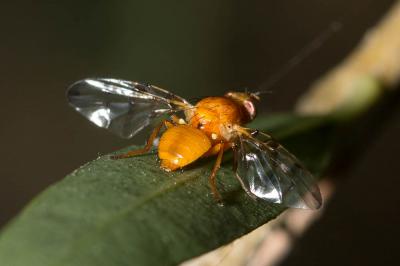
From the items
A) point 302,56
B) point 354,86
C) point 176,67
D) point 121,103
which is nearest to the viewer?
point 354,86

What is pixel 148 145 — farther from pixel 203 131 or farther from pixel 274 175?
pixel 274 175

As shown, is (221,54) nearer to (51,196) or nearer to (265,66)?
(265,66)

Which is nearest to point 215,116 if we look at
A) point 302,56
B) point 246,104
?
point 246,104

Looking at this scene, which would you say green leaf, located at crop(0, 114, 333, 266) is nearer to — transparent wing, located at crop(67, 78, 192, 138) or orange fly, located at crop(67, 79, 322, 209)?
orange fly, located at crop(67, 79, 322, 209)

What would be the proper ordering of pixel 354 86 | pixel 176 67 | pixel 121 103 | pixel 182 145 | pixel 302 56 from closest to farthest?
1. pixel 182 145
2. pixel 354 86
3. pixel 121 103
4. pixel 176 67
5. pixel 302 56

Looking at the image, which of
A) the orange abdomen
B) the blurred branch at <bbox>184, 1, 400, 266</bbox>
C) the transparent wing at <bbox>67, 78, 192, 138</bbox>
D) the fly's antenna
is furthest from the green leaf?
the fly's antenna

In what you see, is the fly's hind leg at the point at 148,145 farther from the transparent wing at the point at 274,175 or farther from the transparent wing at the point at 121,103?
the transparent wing at the point at 274,175
